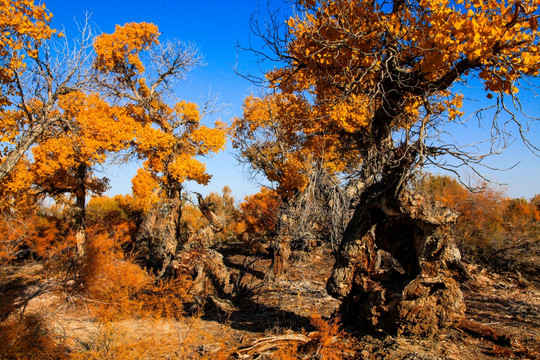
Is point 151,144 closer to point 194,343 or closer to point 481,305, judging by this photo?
point 194,343

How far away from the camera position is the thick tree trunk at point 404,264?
436cm

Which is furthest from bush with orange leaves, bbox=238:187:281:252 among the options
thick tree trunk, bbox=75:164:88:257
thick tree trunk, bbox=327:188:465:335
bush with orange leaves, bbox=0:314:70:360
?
bush with orange leaves, bbox=0:314:70:360

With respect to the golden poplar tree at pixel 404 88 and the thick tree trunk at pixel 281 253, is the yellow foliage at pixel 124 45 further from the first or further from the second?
the golden poplar tree at pixel 404 88

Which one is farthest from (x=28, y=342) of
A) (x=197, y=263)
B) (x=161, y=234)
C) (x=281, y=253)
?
(x=161, y=234)

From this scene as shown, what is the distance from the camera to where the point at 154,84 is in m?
13.6

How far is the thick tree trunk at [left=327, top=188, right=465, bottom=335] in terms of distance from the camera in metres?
4.36

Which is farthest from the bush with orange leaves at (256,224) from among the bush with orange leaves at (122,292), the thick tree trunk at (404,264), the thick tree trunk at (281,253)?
the thick tree trunk at (404,264)

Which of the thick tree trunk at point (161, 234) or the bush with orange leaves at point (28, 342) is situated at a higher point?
the thick tree trunk at point (161, 234)

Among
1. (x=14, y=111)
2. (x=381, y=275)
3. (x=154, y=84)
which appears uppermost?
(x=154, y=84)

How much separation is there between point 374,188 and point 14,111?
252 inches

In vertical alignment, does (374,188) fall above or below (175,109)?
below

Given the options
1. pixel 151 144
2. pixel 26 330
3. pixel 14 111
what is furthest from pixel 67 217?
pixel 26 330

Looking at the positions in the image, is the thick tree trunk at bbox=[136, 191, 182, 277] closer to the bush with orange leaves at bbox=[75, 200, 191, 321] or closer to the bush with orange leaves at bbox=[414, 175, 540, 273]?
the bush with orange leaves at bbox=[75, 200, 191, 321]

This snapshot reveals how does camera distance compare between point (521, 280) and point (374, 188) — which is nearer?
point (374, 188)
